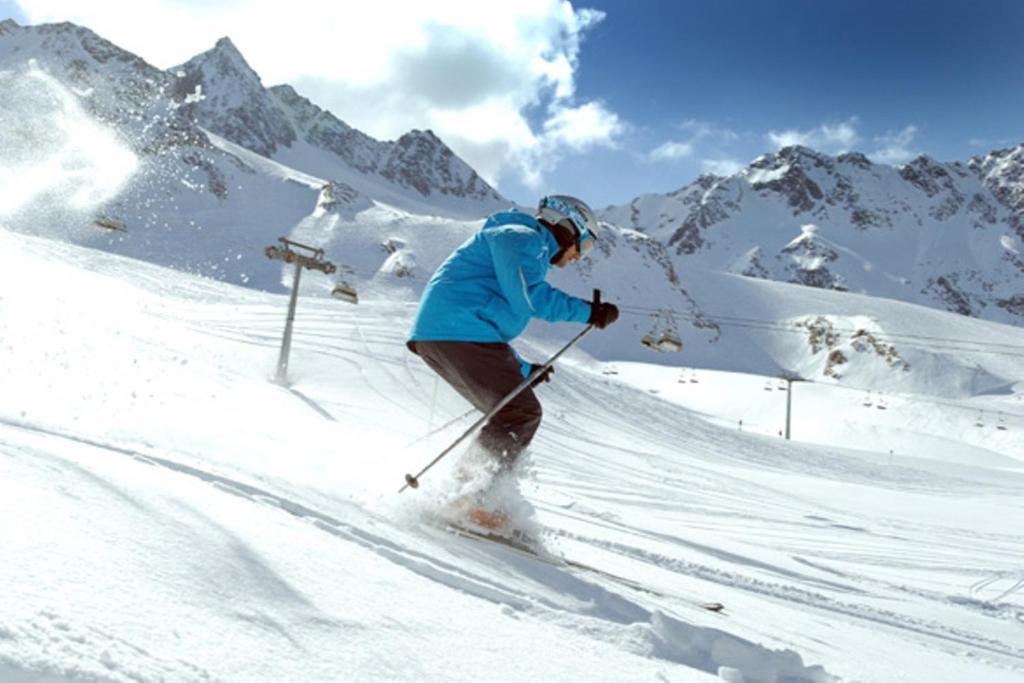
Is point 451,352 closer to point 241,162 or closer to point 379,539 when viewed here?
point 379,539

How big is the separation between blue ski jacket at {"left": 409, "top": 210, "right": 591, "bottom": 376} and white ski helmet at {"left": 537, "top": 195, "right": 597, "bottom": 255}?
0.65 feet

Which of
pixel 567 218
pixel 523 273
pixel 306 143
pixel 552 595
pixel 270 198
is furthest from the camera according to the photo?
pixel 306 143

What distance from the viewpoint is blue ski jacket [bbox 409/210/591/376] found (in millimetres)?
4270

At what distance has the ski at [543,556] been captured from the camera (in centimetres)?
375

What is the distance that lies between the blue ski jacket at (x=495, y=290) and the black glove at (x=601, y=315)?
84 millimetres

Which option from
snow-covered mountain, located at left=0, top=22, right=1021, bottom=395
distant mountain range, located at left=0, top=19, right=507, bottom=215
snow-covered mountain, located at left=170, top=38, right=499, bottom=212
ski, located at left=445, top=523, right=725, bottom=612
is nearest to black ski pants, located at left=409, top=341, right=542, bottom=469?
ski, located at left=445, top=523, right=725, bottom=612

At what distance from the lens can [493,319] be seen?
14.4ft

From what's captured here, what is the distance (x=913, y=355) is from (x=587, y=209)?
8428cm

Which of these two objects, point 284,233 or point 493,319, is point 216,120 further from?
point 493,319

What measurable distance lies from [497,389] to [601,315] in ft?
2.61

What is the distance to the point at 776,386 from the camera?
59.1 m

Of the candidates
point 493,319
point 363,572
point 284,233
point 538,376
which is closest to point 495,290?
point 493,319

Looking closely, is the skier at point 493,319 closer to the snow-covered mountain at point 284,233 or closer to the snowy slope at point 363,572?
the snowy slope at point 363,572

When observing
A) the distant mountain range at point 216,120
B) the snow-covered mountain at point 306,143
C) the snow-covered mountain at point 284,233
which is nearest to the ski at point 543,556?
the snow-covered mountain at point 284,233
